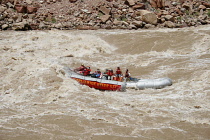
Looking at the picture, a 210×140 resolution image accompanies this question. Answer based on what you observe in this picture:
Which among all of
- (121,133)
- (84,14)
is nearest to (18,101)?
(121,133)

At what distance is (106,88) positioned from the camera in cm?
1049

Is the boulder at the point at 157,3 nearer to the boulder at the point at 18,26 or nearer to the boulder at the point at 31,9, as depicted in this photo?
the boulder at the point at 31,9

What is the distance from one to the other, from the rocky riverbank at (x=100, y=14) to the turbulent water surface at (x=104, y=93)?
14.8ft

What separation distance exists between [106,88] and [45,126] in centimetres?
379

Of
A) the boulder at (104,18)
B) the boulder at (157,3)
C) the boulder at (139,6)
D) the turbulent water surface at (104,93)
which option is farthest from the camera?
the boulder at (157,3)

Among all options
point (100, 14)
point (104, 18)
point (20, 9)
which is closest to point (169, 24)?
point (104, 18)

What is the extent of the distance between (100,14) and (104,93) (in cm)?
1510

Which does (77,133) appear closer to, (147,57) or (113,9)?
(147,57)

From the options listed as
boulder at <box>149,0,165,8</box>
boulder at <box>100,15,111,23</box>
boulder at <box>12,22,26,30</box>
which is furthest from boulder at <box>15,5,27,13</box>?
boulder at <box>149,0,165,8</box>

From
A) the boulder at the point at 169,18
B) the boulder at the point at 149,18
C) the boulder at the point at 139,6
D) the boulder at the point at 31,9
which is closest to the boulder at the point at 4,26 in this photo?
the boulder at the point at 31,9

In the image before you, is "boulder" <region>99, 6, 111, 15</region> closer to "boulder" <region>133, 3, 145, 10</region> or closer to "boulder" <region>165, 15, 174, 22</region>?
"boulder" <region>133, 3, 145, 10</region>

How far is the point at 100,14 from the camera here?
23.9 m

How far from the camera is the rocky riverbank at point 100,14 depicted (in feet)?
72.5

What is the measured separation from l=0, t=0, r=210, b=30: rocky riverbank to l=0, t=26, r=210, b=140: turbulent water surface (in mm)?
4513
